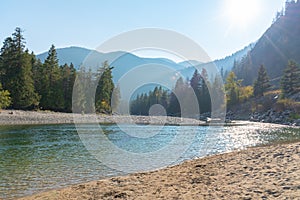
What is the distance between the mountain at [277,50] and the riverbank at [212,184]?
146 metres

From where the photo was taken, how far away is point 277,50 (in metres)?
173

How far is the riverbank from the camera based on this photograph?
7809 mm

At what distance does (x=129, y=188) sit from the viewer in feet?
33.2

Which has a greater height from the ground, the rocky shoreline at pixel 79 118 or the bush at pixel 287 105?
the bush at pixel 287 105

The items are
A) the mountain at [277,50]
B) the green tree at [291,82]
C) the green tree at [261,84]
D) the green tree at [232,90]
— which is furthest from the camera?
the mountain at [277,50]

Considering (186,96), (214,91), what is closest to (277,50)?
(186,96)

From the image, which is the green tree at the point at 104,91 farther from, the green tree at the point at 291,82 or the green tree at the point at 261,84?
the green tree at the point at 291,82

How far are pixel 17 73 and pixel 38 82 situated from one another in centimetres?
807

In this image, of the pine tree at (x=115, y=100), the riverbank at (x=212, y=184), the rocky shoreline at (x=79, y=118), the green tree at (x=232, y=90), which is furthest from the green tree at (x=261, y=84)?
the riverbank at (x=212, y=184)

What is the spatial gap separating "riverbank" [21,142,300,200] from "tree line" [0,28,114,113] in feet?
139

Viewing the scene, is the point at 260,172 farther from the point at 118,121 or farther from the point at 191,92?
the point at 191,92

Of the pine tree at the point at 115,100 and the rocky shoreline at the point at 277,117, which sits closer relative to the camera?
the rocky shoreline at the point at 277,117

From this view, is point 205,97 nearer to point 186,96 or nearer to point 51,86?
point 186,96

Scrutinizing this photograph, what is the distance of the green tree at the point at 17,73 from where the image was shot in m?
53.1
